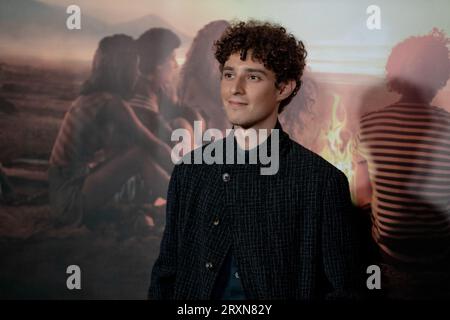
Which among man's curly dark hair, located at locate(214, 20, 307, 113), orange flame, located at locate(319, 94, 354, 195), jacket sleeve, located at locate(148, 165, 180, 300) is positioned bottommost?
jacket sleeve, located at locate(148, 165, 180, 300)

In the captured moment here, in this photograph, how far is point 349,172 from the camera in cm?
225

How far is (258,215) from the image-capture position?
156 cm

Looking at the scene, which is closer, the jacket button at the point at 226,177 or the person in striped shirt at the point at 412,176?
the jacket button at the point at 226,177

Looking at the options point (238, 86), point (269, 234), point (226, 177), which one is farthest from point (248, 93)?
point (269, 234)

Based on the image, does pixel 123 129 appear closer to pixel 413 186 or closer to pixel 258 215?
pixel 258 215

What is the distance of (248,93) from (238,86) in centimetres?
3

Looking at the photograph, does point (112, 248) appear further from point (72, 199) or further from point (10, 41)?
point (10, 41)

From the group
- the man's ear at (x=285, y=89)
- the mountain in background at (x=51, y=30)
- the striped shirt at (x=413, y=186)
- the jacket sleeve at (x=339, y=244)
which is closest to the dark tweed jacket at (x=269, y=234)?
the jacket sleeve at (x=339, y=244)

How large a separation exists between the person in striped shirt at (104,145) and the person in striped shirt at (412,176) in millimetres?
776

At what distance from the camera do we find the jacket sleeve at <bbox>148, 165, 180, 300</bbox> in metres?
1.60

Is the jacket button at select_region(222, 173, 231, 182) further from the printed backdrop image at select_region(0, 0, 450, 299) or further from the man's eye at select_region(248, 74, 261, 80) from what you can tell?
the printed backdrop image at select_region(0, 0, 450, 299)

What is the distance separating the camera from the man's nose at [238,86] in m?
1.55

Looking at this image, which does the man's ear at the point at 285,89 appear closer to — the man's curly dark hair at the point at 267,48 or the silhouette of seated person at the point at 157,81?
the man's curly dark hair at the point at 267,48

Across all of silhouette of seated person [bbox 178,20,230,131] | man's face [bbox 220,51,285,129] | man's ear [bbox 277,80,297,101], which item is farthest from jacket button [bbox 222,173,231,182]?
silhouette of seated person [bbox 178,20,230,131]
